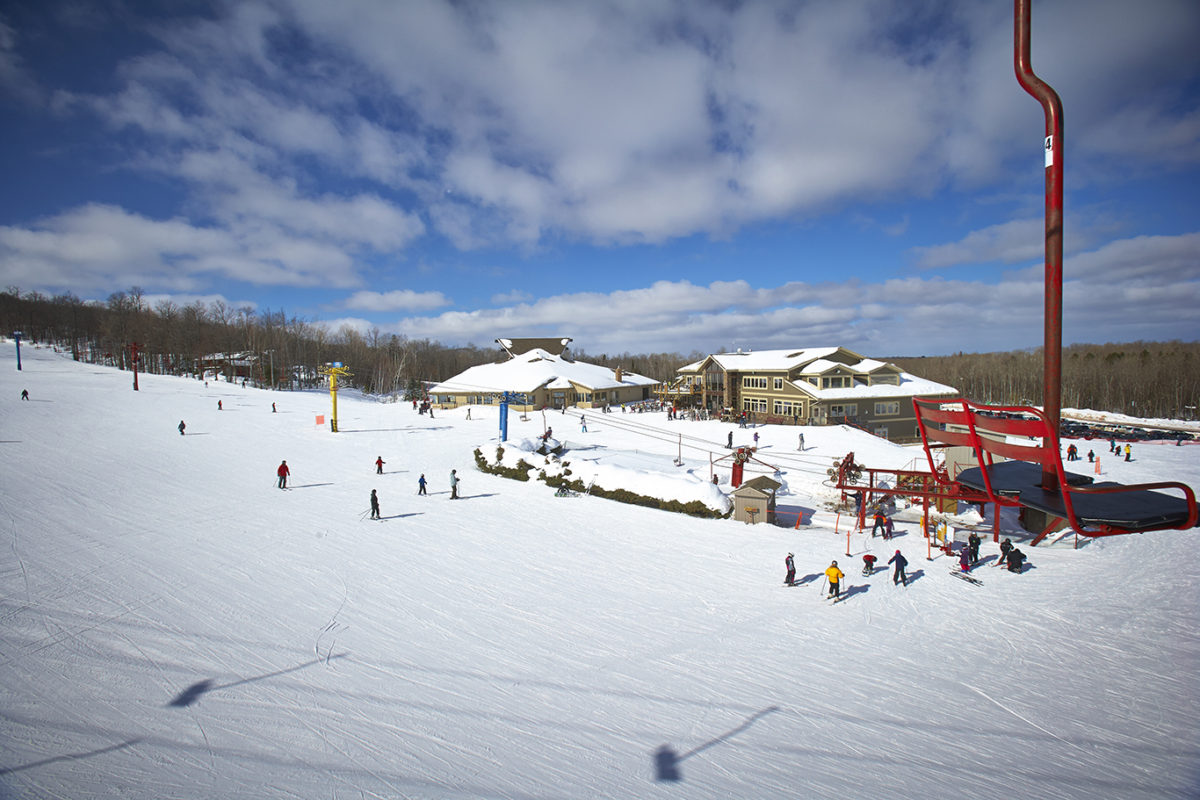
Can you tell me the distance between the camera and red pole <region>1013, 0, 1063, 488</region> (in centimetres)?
547

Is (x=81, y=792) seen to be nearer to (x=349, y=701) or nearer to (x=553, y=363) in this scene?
(x=349, y=701)

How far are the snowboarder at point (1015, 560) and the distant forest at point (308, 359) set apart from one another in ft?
230

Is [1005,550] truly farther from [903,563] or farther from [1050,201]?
[1050,201]

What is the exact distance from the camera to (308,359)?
8562cm

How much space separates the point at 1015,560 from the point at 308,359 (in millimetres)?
94352

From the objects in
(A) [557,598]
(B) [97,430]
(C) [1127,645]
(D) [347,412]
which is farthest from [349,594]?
(D) [347,412]

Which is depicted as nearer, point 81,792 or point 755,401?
point 81,792

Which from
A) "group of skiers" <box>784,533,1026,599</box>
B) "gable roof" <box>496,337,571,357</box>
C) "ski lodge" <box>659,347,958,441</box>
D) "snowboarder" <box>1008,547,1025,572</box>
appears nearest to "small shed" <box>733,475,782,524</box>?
"group of skiers" <box>784,533,1026,599</box>

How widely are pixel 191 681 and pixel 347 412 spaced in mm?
40861

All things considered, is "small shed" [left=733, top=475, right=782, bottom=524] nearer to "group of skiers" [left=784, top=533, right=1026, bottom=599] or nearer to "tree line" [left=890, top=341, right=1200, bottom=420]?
"group of skiers" [left=784, top=533, right=1026, bottom=599]

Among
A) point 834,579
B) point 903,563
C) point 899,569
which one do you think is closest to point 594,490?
point 834,579

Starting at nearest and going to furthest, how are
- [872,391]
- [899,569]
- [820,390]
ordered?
1. [899,569]
2. [820,390]
3. [872,391]

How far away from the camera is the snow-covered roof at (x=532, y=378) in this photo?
55438 millimetres

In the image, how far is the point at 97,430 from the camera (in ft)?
106
